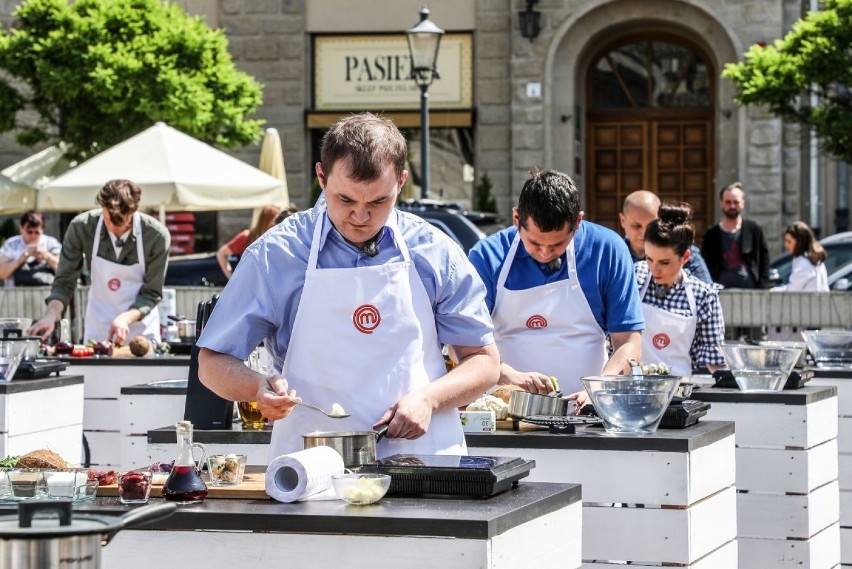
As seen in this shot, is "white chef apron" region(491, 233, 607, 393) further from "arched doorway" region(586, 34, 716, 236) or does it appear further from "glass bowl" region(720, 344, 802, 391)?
"arched doorway" region(586, 34, 716, 236)

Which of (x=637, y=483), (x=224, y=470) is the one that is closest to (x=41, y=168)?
(x=637, y=483)

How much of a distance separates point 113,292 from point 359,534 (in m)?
6.76

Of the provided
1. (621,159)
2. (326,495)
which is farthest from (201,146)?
(326,495)

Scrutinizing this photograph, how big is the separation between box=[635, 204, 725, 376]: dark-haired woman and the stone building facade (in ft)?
54.6

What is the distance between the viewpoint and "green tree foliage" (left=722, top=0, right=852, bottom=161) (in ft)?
64.1

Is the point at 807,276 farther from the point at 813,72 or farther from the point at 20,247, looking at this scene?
the point at 20,247

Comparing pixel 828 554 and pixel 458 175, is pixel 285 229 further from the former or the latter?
pixel 458 175

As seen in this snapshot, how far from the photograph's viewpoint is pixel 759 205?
23.9 meters

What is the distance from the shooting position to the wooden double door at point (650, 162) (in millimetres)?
25578

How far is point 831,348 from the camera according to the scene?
812 centimetres

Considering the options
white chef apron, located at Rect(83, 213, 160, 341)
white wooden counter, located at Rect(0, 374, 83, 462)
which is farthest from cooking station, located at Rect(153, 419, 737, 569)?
white chef apron, located at Rect(83, 213, 160, 341)

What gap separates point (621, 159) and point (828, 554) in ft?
63.1

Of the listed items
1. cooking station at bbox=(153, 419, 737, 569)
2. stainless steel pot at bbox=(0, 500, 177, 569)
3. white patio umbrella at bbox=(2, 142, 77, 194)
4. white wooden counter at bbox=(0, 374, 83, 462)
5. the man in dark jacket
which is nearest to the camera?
stainless steel pot at bbox=(0, 500, 177, 569)

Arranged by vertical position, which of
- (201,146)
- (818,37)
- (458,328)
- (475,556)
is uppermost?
(818,37)
